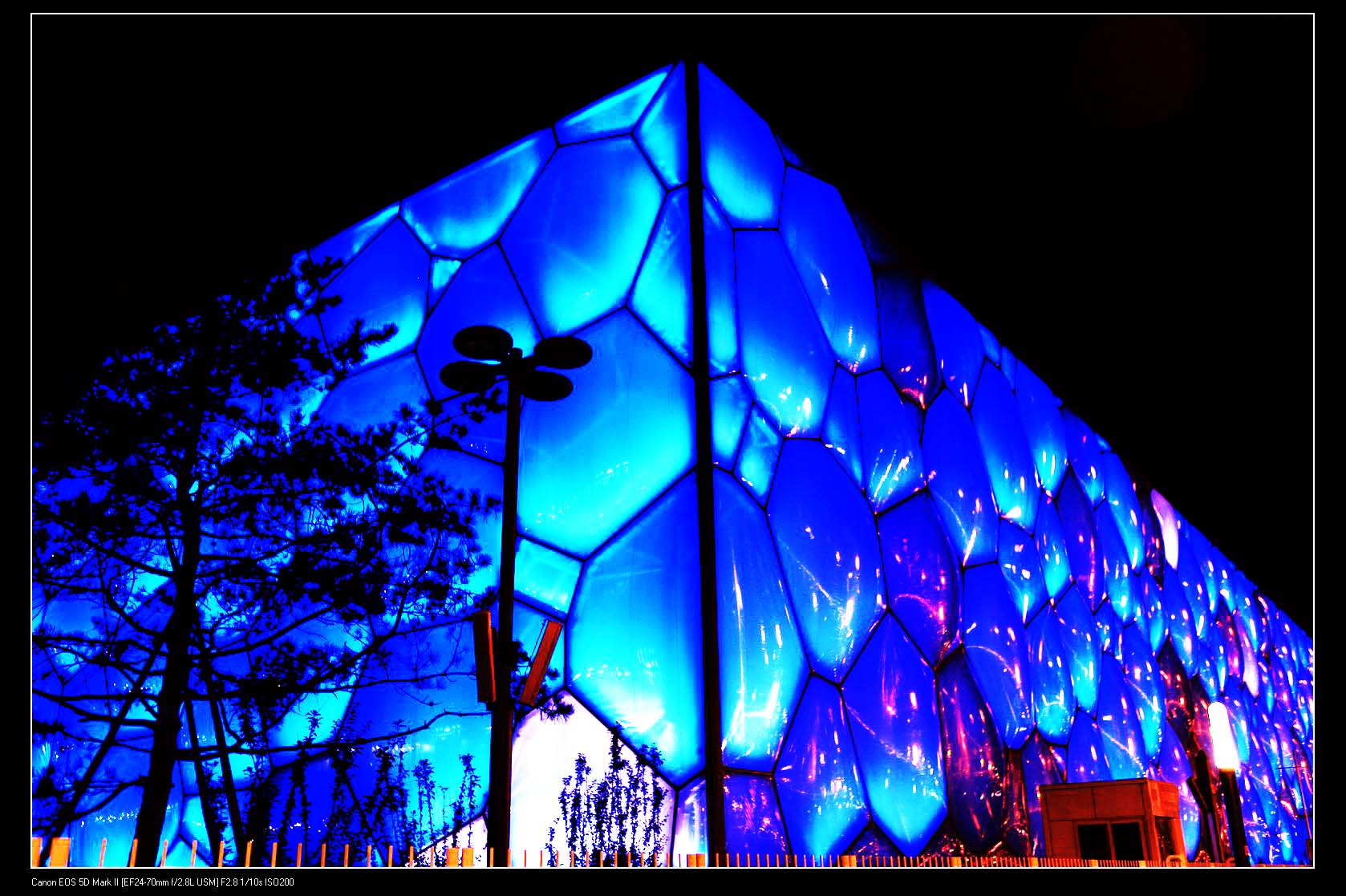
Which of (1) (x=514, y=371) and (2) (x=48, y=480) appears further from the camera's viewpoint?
(2) (x=48, y=480)

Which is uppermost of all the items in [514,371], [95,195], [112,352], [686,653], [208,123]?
[208,123]

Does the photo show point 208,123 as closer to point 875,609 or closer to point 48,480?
point 48,480

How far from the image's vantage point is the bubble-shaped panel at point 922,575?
793 cm

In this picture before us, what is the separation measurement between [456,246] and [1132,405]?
11561mm

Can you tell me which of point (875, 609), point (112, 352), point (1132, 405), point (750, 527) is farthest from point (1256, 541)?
point (112, 352)

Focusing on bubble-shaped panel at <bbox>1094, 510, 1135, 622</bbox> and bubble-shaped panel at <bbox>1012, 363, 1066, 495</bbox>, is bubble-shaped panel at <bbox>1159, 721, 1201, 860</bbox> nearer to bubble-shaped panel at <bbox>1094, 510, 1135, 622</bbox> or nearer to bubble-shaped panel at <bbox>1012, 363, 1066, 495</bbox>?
bubble-shaped panel at <bbox>1094, 510, 1135, 622</bbox>

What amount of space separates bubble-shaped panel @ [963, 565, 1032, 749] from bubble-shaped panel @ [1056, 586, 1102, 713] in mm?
1441

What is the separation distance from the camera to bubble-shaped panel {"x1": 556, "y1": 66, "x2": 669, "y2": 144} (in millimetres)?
7453

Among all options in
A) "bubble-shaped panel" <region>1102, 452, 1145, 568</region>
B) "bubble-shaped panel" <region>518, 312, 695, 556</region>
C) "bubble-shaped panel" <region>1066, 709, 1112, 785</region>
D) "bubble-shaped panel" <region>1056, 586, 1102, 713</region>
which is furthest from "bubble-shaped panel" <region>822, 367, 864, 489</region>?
"bubble-shaped panel" <region>1102, 452, 1145, 568</region>

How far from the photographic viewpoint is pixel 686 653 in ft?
19.1

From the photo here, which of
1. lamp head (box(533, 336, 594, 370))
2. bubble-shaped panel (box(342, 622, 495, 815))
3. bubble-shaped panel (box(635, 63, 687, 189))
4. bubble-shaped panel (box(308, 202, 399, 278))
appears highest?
bubble-shaped panel (box(635, 63, 687, 189))

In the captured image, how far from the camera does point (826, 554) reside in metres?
7.16

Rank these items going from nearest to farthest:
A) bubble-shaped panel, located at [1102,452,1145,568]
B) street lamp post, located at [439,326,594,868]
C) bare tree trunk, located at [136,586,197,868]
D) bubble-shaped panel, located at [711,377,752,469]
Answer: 1. street lamp post, located at [439,326,594,868]
2. bare tree trunk, located at [136,586,197,868]
3. bubble-shaped panel, located at [711,377,752,469]
4. bubble-shaped panel, located at [1102,452,1145,568]

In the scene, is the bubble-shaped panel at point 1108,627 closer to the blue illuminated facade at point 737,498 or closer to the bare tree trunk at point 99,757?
the blue illuminated facade at point 737,498
